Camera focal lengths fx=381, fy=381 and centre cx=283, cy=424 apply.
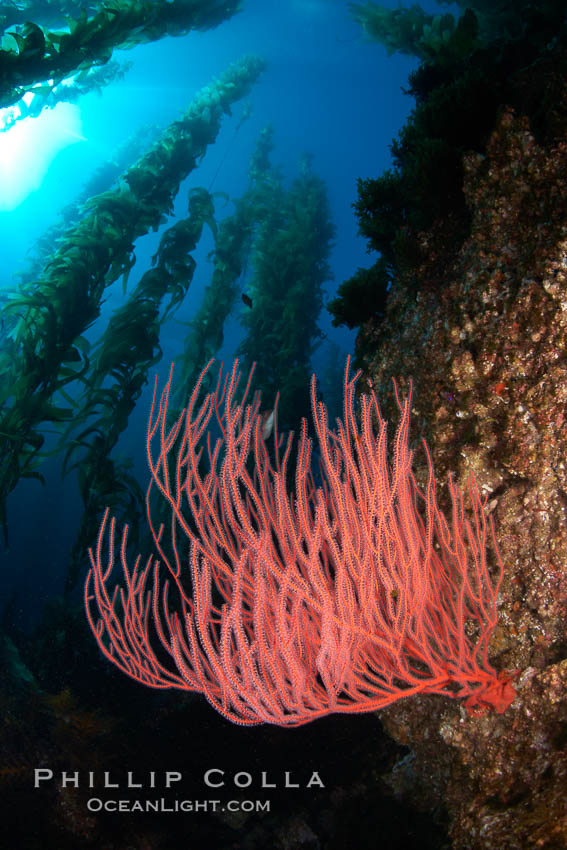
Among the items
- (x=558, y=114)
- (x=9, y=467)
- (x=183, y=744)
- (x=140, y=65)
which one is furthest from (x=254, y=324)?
(x=140, y=65)

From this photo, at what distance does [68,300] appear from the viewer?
419 cm

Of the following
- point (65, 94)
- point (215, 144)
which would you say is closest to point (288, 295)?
point (65, 94)

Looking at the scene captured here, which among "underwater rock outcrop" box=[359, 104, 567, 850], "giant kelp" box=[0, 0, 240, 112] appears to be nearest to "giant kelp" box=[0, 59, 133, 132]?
"giant kelp" box=[0, 0, 240, 112]

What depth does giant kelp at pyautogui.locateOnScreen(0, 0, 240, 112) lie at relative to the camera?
3.70m

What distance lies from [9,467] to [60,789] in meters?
2.58

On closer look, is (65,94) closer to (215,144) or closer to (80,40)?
(80,40)

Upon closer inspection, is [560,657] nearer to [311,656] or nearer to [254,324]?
[311,656]

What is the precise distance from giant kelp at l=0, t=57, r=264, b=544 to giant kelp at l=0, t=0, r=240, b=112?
120cm

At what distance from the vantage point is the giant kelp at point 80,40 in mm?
3701

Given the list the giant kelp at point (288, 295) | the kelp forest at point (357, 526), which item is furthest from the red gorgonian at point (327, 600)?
the giant kelp at point (288, 295)

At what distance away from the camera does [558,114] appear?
1716mm

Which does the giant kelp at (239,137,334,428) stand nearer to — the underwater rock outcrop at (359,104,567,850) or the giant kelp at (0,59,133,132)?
the underwater rock outcrop at (359,104,567,850)

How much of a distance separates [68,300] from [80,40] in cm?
278

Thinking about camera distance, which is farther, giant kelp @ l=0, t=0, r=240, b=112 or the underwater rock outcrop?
giant kelp @ l=0, t=0, r=240, b=112
